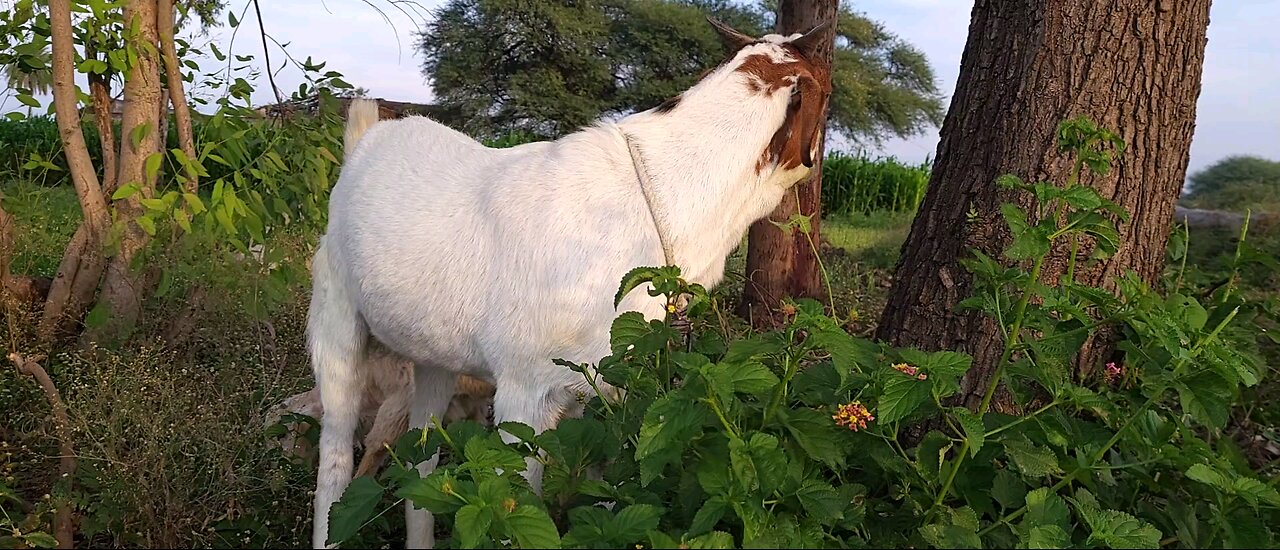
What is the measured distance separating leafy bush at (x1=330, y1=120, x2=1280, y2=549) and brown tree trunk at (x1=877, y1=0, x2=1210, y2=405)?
71 cm

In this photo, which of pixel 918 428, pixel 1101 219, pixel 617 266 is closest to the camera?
pixel 1101 219

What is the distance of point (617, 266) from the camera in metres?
2.30

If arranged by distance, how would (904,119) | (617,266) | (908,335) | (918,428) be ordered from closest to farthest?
(617,266) → (918,428) → (908,335) → (904,119)

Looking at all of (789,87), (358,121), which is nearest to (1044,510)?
(789,87)

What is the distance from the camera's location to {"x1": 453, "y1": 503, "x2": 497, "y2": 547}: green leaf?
136 centimetres

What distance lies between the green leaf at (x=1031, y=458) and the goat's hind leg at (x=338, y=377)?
209cm

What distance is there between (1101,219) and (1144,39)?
119 cm

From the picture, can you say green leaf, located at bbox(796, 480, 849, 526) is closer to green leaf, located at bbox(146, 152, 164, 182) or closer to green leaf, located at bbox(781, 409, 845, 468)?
green leaf, located at bbox(781, 409, 845, 468)

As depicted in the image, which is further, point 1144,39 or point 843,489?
point 1144,39

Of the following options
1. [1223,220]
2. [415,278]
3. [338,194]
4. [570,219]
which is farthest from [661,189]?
[1223,220]

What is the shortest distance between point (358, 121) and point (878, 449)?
7.89ft

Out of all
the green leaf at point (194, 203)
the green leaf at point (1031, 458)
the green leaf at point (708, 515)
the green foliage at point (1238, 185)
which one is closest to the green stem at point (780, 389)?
the green leaf at point (708, 515)

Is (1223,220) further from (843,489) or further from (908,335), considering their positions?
(843,489)

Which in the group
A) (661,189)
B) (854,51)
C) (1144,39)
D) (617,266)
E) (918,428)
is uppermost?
(854,51)
